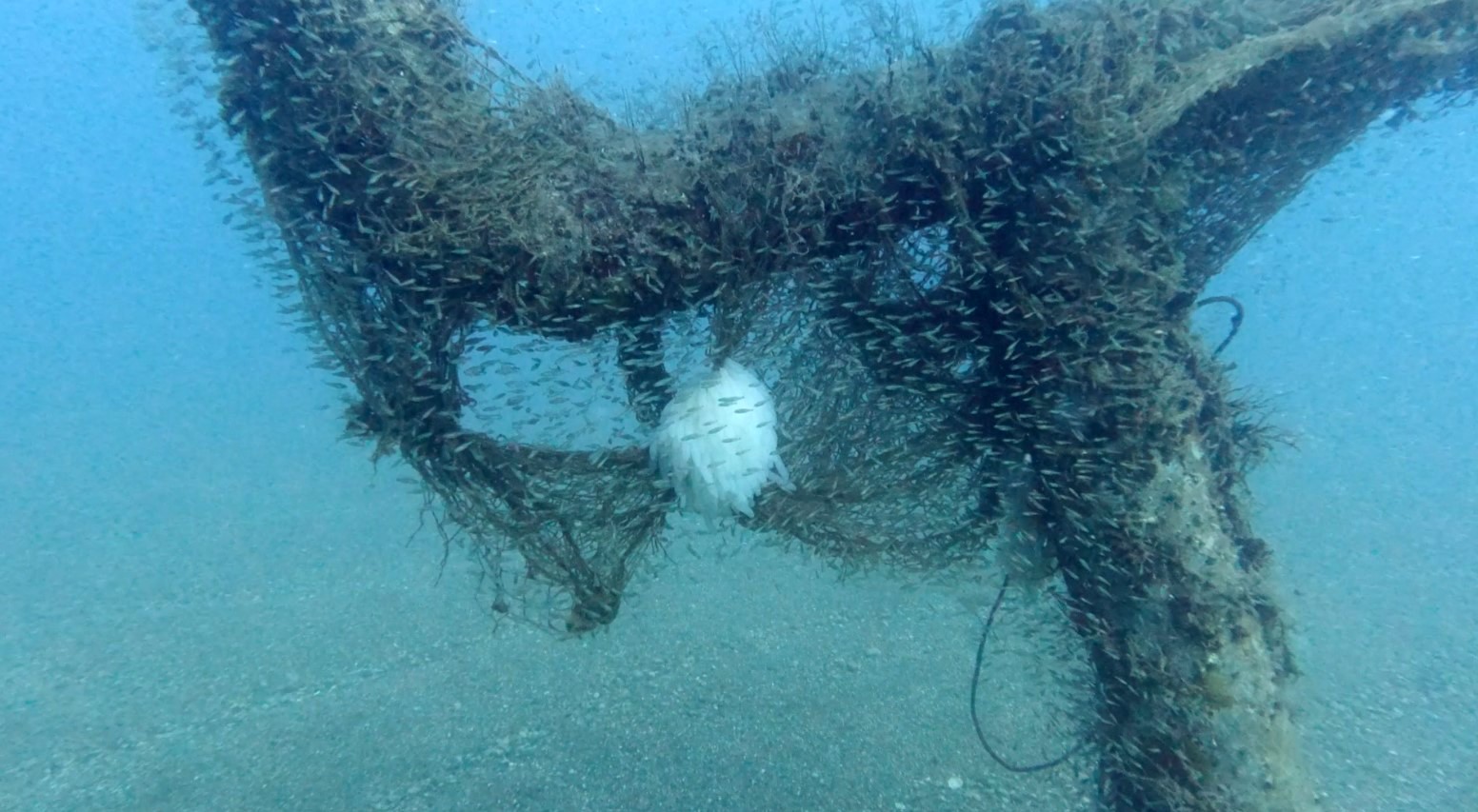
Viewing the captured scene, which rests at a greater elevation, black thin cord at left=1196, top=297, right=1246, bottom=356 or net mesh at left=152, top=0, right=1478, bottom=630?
net mesh at left=152, top=0, right=1478, bottom=630

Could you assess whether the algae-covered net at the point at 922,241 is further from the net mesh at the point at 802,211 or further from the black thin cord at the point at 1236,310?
the black thin cord at the point at 1236,310

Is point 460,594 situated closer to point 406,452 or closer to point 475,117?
point 406,452

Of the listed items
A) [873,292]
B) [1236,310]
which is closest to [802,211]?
[873,292]

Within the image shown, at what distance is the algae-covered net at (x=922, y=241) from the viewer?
142 inches

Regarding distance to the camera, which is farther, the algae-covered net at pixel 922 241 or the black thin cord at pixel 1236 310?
the black thin cord at pixel 1236 310

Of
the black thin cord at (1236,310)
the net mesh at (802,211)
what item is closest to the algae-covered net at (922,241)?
the net mesh at (802,211)

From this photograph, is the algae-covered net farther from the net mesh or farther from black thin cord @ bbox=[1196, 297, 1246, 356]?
black thin cord @ bbox=[1196, 297, 1246, 356]

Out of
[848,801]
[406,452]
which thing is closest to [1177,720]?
[848,801]

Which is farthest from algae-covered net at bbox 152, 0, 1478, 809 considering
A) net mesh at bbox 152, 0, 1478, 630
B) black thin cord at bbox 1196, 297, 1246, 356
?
black thin cord at bbox 1196, 297, 1246, 356

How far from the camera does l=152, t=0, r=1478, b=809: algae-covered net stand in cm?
362

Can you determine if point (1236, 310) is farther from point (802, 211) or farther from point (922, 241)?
point (802, 211)

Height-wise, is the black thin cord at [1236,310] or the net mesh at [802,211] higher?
the net mesh at [802,211]

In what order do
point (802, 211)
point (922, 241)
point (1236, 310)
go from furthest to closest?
point (1236, 310) → point (922, 241) → point (802, 211)

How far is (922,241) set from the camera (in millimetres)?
4215
